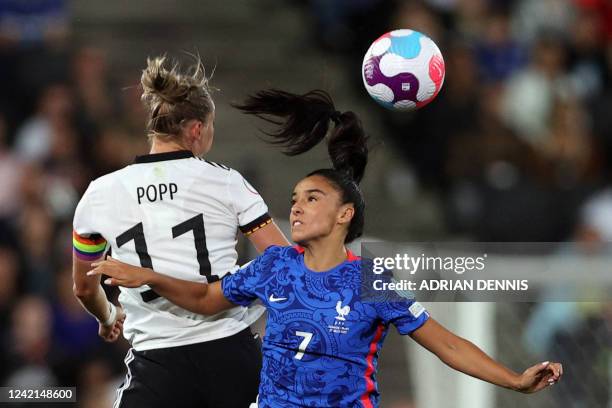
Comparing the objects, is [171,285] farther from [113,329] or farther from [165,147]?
[113,329]

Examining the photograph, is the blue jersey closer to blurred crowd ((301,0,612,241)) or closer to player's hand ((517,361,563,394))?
player's hand ((517,361,563,394))

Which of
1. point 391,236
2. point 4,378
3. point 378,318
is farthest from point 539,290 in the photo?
point 4,378

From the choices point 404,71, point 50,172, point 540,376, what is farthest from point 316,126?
point 50,172

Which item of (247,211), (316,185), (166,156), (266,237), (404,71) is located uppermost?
(404,71)

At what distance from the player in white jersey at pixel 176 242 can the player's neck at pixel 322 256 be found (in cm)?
37

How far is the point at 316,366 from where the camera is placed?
4383 mm

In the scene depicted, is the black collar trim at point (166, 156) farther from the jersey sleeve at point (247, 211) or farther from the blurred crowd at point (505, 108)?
the blurred crowd at point (505, 108)

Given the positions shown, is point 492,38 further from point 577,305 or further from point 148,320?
point 148,320

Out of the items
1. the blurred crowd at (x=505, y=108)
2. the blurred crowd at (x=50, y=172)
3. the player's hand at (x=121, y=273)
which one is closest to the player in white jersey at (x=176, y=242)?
the player's hand at (x=121, y=273)

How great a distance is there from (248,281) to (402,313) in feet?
1.91

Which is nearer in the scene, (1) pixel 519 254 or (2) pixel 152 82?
(2) pixel 152 82

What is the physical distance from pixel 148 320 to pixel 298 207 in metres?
0.76

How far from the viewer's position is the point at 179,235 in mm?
4742

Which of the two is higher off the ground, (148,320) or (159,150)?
(159,150)
